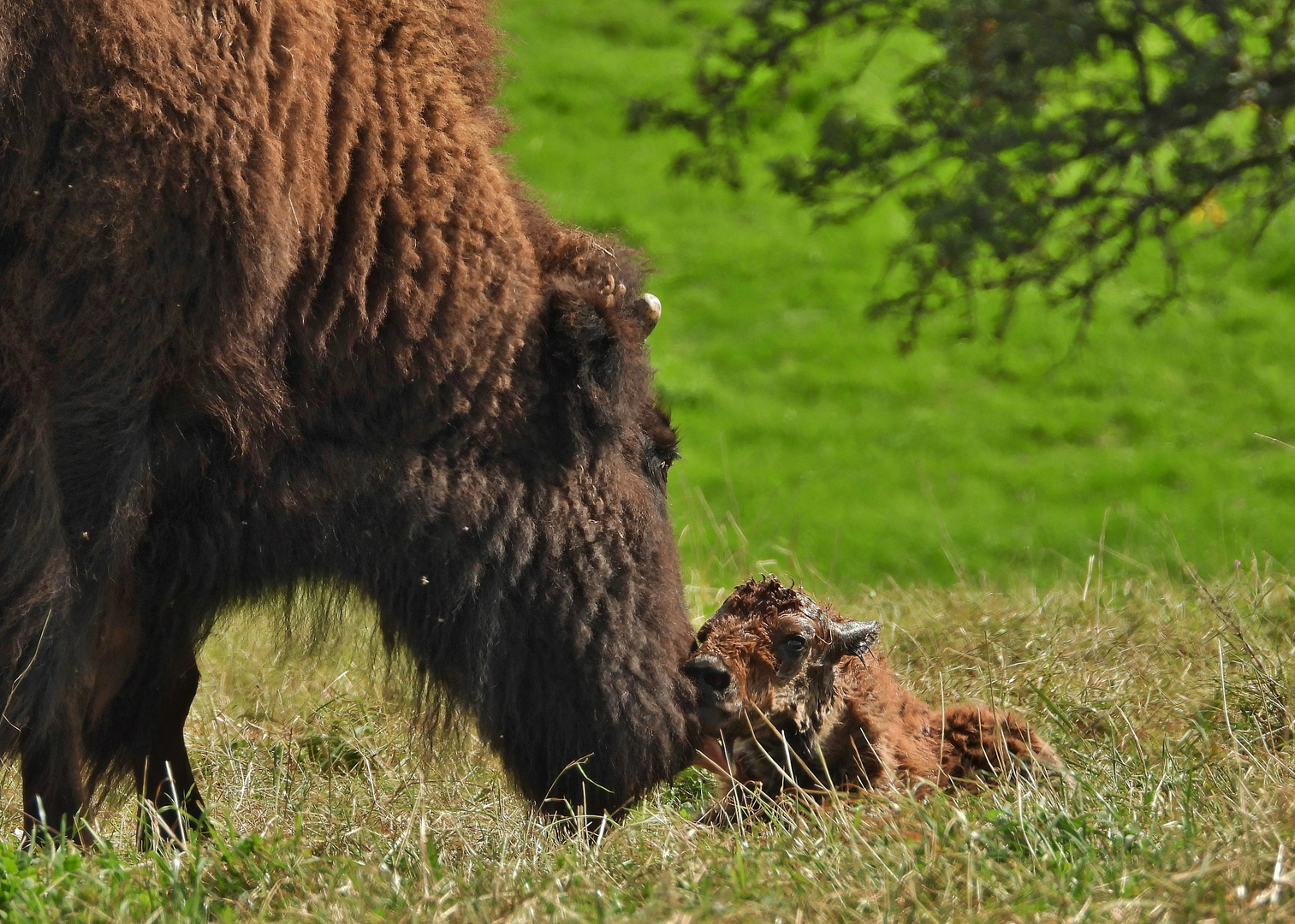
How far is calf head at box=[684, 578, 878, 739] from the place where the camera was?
3828mm

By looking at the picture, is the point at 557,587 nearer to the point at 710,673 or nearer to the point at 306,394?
the point at 710,673

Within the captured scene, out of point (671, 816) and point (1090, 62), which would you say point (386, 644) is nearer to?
point (671, 816)

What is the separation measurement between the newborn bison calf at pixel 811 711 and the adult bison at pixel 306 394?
167 millimetres

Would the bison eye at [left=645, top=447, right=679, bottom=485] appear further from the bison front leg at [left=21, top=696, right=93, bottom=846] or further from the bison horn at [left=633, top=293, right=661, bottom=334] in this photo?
the bison front leg at [left=21, top=696, right=93, bottom=846]

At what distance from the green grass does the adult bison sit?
298 millimetres

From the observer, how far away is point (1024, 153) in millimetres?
5832

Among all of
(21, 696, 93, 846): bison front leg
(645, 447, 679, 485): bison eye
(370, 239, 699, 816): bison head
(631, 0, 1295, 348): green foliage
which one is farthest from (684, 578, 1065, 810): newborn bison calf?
(631, 0, 1295, 348): green foliage

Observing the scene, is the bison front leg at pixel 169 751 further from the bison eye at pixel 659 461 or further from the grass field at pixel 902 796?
the bison eye at pixel 659 461

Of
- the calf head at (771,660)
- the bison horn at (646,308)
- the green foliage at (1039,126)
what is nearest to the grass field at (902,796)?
the calf head at (771,660)

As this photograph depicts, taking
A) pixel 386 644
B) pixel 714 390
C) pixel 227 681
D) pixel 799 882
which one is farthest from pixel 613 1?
pixel 799 882

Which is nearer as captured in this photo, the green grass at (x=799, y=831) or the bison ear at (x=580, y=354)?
the green grass at (x=799, y=831)

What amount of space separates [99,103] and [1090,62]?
181 inches

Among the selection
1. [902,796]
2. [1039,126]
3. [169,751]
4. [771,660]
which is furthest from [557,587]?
[1039,126]

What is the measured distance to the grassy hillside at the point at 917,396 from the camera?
1149cm
